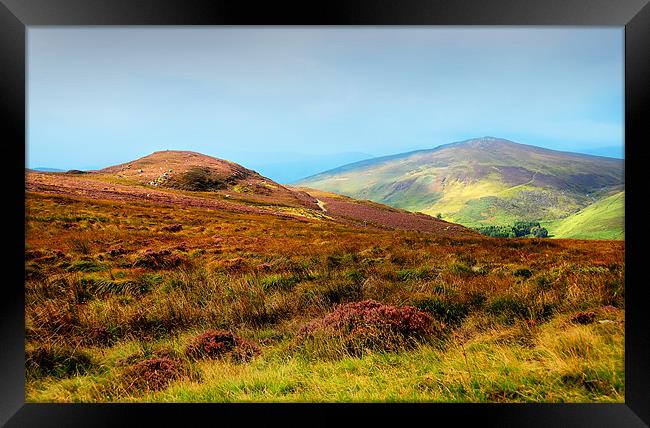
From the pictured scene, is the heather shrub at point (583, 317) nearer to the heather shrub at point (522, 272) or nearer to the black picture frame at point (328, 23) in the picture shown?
the black picture frame at point (328, 23)

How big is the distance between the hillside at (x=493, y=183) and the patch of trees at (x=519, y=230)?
8.9 inches

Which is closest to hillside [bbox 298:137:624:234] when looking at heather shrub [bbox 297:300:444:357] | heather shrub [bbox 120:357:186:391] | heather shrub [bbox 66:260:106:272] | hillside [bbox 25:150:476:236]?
hillside [bbox 25:150:476:236]

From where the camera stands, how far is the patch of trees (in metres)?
9.98

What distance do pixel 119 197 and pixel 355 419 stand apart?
1497 cm

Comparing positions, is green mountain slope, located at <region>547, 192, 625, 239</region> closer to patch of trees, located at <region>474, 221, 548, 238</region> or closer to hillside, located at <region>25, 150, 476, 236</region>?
patch of trees, located at <region>474, 221, 548, 238</region>

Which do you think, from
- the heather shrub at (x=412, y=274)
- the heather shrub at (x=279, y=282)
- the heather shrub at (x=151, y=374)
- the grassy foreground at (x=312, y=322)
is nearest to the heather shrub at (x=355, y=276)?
the grassy foreground at (x=312, y=322)

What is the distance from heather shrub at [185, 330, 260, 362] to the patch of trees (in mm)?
8744

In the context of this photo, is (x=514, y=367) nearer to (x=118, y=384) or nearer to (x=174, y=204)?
(x=118, y=384)

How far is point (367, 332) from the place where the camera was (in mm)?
4289

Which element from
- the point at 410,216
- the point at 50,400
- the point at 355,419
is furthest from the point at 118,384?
the point at 410,216

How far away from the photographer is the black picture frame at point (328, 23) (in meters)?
3.57

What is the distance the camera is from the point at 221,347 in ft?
14.4

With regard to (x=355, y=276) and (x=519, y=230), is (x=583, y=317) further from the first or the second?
(x=519, y=230)

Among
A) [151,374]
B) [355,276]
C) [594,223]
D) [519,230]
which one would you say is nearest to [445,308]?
[355,276]
